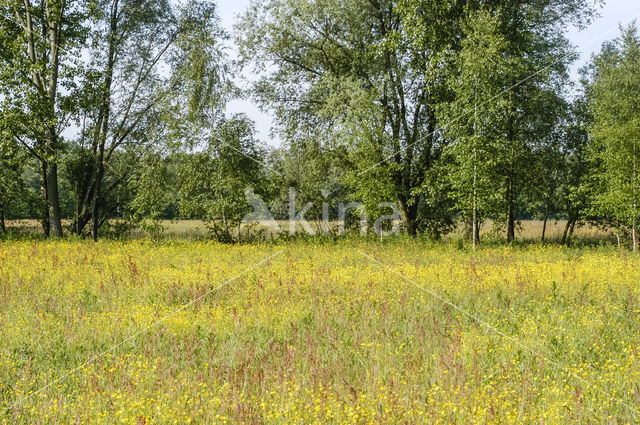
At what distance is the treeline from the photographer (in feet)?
64.2

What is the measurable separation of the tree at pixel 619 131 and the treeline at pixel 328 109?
93mm

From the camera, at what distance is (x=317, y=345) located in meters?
5.95

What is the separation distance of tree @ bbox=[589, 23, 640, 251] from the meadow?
36.2 feet

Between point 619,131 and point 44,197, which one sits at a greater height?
point 619,131

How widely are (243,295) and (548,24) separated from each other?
25.0 m

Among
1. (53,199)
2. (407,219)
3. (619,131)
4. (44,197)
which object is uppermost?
(619,131)

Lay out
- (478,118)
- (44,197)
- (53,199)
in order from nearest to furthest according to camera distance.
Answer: (478,118)
(53,199)
(44,197)

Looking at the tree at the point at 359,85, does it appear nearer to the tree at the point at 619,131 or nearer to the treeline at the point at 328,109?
the treeline at the point at 328,109

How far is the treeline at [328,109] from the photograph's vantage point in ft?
64.2

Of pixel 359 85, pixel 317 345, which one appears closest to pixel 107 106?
pixel 359 85

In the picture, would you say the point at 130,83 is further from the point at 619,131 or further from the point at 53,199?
the point at 619,131

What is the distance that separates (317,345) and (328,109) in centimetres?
1929

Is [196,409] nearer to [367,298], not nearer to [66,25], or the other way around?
[367,298]

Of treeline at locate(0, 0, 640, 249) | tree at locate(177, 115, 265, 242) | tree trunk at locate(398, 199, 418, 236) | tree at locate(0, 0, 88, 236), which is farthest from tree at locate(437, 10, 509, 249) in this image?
tree at locate(0, 0, 88, 236)
